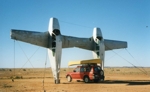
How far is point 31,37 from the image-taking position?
2225 centimetres

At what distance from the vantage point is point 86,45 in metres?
27.9

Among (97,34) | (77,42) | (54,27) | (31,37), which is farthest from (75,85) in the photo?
(97,34)

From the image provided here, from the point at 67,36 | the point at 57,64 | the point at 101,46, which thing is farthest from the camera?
the point at 101,46

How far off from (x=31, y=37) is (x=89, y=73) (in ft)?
24.3

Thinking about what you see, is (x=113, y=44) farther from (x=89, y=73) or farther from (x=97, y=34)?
(x=89, y=73)

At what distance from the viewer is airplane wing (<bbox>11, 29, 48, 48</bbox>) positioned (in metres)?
20.9

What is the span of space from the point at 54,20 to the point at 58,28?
1.06 meters

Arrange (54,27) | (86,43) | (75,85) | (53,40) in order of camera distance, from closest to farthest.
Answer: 1. (75,85)
2. (54,27)
3. (53,40)
4. (86,43)

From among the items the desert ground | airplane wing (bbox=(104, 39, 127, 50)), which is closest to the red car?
the desert ground

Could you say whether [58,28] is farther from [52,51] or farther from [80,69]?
[80,69]

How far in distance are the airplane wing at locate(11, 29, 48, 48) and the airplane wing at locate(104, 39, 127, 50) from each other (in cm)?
962

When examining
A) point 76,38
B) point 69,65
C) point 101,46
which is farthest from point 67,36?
point 101,46

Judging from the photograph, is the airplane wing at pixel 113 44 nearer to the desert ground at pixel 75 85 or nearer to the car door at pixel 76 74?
the desert ground at pixel 75 85

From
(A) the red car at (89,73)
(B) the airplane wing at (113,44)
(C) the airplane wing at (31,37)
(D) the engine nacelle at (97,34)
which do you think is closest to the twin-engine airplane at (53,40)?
(C) the airplane wing at (31,37)
